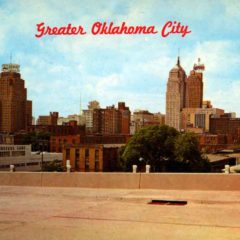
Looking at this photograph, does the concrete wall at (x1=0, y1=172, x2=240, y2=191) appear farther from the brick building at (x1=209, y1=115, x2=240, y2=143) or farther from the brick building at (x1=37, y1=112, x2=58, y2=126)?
the brick building at (x1=37, y1=112, x2=58, y2=126)

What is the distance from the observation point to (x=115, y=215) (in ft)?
35.6

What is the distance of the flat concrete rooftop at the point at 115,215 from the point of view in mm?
8531

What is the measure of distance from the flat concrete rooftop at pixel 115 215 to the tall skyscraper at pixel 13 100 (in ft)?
532

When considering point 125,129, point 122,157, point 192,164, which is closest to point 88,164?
point 122,157

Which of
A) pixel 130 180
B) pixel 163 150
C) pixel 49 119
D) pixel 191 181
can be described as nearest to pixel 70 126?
pixel 49 119

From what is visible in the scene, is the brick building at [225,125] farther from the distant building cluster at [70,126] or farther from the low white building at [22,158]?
the low white building at [22,158]

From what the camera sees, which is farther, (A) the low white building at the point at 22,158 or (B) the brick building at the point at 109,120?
(B) the brick building at the point at 109,120

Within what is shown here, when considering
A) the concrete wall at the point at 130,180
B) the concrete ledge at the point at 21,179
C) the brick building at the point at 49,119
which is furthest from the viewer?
the brick building at the point at 49,119

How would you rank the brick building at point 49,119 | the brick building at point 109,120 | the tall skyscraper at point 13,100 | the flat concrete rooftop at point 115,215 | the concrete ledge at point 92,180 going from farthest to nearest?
the brick building at point 109,120, the brick building at point 49,119, the tall skyscraper at point 13,100, the concrete ledge at point 92,180, the flat concrete rooftop at point 115,215

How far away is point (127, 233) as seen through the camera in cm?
848

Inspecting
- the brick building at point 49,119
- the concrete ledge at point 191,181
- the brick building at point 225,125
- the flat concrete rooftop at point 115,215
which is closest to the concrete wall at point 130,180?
the concrete ledge at point 191,181

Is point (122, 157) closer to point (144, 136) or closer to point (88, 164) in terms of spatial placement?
point (144, 136)

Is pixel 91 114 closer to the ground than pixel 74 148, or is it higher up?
higher up

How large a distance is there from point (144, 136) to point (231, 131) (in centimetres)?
12081
